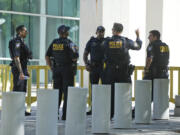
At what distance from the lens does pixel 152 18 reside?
17.7 meters

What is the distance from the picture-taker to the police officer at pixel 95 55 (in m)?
12.1

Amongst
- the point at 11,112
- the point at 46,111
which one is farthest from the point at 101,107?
the point at 11,112

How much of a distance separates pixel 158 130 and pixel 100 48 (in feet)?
9.87

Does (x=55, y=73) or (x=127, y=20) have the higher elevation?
(x=127, y=20)

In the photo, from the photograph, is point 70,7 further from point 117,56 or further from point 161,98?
point 117,56

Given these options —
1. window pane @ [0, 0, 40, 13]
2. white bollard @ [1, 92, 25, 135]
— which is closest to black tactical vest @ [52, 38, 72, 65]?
white bollard @ [1, 92, 25, 135]

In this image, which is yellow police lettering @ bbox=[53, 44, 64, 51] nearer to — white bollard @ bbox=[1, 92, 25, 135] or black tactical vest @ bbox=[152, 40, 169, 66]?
black tactical vest @ bbox=[152, 40, 169, 66]

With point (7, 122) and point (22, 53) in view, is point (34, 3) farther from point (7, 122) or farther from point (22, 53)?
point (7, 122)

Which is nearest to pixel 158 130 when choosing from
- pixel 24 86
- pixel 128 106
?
pixel 128 106

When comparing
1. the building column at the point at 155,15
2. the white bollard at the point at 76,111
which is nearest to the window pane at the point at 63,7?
the building column at the point at 155,15

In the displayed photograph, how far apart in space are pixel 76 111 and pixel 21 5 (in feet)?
51.8

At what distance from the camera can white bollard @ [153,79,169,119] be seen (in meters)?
11.7

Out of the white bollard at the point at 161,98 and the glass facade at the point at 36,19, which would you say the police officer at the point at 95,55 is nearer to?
the white bollard at the point at 161,98

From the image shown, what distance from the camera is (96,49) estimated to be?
12.1 m
